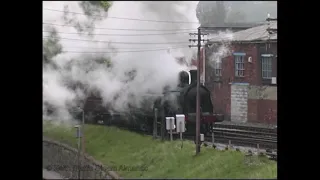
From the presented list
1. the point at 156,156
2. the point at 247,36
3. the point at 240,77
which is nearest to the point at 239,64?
the point at 240,77

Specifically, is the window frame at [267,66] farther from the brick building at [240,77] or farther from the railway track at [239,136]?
the railway track at [239,136]

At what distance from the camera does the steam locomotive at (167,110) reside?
3504mm

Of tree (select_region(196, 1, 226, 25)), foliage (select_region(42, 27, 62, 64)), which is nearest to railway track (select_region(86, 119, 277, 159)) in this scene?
tree (select_region(196, 1, 226, 25))

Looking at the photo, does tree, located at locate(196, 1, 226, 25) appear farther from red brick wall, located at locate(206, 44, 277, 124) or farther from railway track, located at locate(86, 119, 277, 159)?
railway track, located at locate(86, 119, 277, 159)

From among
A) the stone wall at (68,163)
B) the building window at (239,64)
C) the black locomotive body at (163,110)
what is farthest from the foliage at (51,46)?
the building window at (239,64)

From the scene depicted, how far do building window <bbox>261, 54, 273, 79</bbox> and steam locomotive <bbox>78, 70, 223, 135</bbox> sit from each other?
530 mm

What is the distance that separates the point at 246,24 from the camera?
380cm

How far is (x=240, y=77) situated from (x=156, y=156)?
1.09m

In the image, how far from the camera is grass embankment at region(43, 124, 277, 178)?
3509 mm

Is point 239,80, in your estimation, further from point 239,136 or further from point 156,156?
point 156,156
